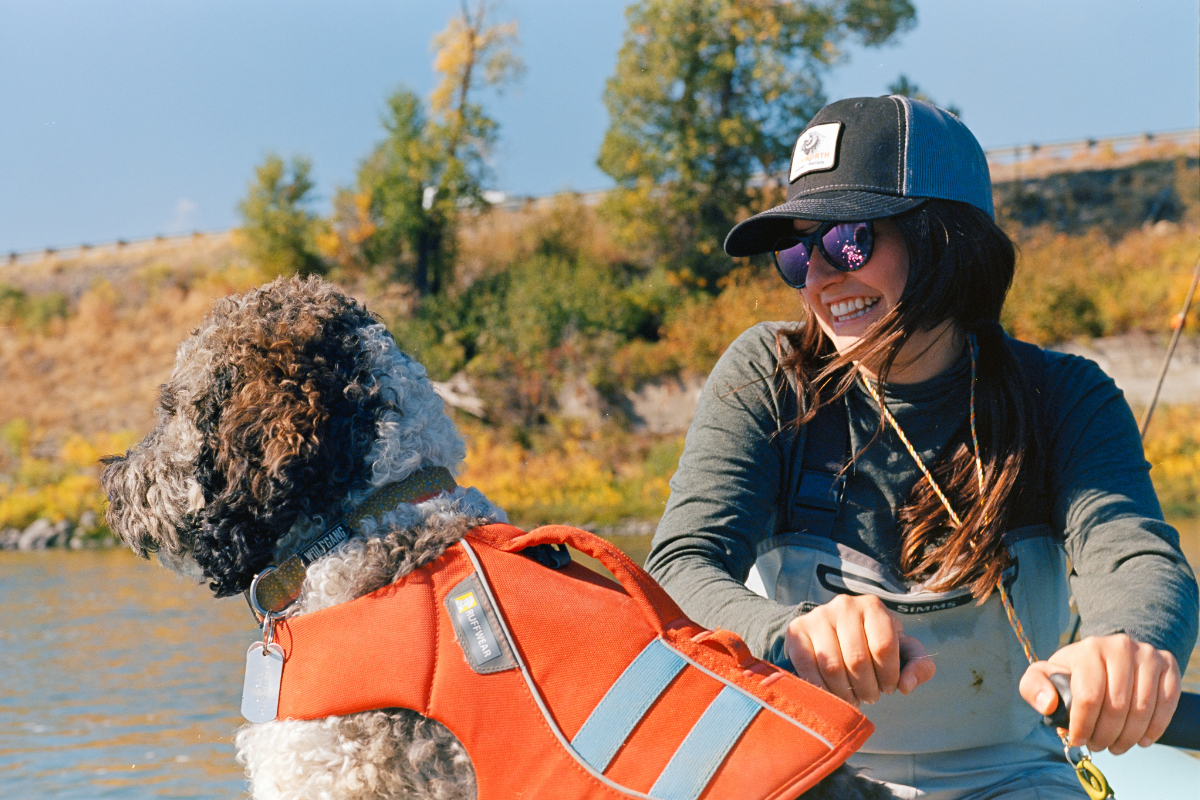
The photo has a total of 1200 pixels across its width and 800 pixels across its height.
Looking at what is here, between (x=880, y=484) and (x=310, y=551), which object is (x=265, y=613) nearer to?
(x=310, y=551)

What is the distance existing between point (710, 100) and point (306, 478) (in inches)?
1001

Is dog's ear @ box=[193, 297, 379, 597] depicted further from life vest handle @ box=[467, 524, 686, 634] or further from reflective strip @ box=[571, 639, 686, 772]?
reflective strip @ box=[571, 639, 686, 772]

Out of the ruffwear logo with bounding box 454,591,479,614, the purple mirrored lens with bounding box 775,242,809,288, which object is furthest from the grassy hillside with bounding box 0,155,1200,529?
the ruffwear logo with bounding box 454,591,479,614

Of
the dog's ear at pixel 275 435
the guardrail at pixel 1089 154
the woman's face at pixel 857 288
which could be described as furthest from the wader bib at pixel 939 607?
the guardrail at pixel 1089 154

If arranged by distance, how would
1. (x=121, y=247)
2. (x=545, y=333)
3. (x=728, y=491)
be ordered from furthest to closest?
(x=121, y=247) < (x=545, y=333) < (x=728, y=491)

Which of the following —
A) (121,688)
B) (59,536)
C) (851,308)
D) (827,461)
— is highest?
(851,308)

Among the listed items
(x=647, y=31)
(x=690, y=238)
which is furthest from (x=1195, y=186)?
(x=647, y=31)

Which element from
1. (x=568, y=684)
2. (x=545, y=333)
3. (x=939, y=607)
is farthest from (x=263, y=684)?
(x=545, y=333)

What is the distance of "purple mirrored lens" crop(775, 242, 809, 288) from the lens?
215 cm

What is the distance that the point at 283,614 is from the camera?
1789 mm

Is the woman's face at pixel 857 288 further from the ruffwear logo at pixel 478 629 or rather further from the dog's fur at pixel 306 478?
the ruffwear logo at pixel 478 629

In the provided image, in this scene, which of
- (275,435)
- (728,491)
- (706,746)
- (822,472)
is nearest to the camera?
(706,746)

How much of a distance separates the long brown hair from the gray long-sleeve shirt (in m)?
0.05

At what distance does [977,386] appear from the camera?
85.0 inches
